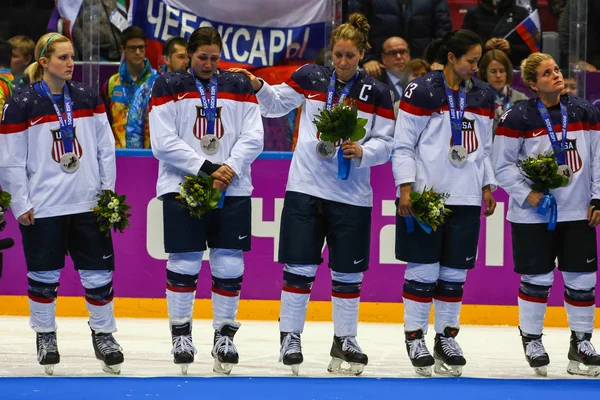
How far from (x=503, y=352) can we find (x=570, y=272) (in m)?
1.06

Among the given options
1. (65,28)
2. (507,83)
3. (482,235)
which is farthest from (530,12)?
(65,28)

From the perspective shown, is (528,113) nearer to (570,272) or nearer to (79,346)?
(570,272)

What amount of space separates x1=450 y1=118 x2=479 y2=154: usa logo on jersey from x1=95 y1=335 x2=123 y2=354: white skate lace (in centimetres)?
221

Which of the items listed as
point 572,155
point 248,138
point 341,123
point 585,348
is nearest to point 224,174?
point 248,138

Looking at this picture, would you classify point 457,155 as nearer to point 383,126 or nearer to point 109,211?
point 383,126

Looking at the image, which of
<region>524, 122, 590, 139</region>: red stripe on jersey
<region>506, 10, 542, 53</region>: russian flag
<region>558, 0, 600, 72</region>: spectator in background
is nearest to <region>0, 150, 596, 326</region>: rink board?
<region>558, 0, 600, 72</region>: spectator in background

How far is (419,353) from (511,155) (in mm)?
1263

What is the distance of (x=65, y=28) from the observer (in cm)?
954

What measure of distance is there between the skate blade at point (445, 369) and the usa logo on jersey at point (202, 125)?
1.81 m

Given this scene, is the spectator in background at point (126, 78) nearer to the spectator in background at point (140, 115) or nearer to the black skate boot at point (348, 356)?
the spectator in background at point (140, 115)

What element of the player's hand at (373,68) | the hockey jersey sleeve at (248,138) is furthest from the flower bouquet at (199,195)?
the player's hand at (373,68)

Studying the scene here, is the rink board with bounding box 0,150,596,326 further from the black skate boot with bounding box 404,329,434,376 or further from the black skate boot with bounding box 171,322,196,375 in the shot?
the black skate boot with bounding box 171,322,196,375

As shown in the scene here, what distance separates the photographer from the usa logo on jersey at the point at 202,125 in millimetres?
6945

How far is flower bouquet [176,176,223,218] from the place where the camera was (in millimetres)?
6742
